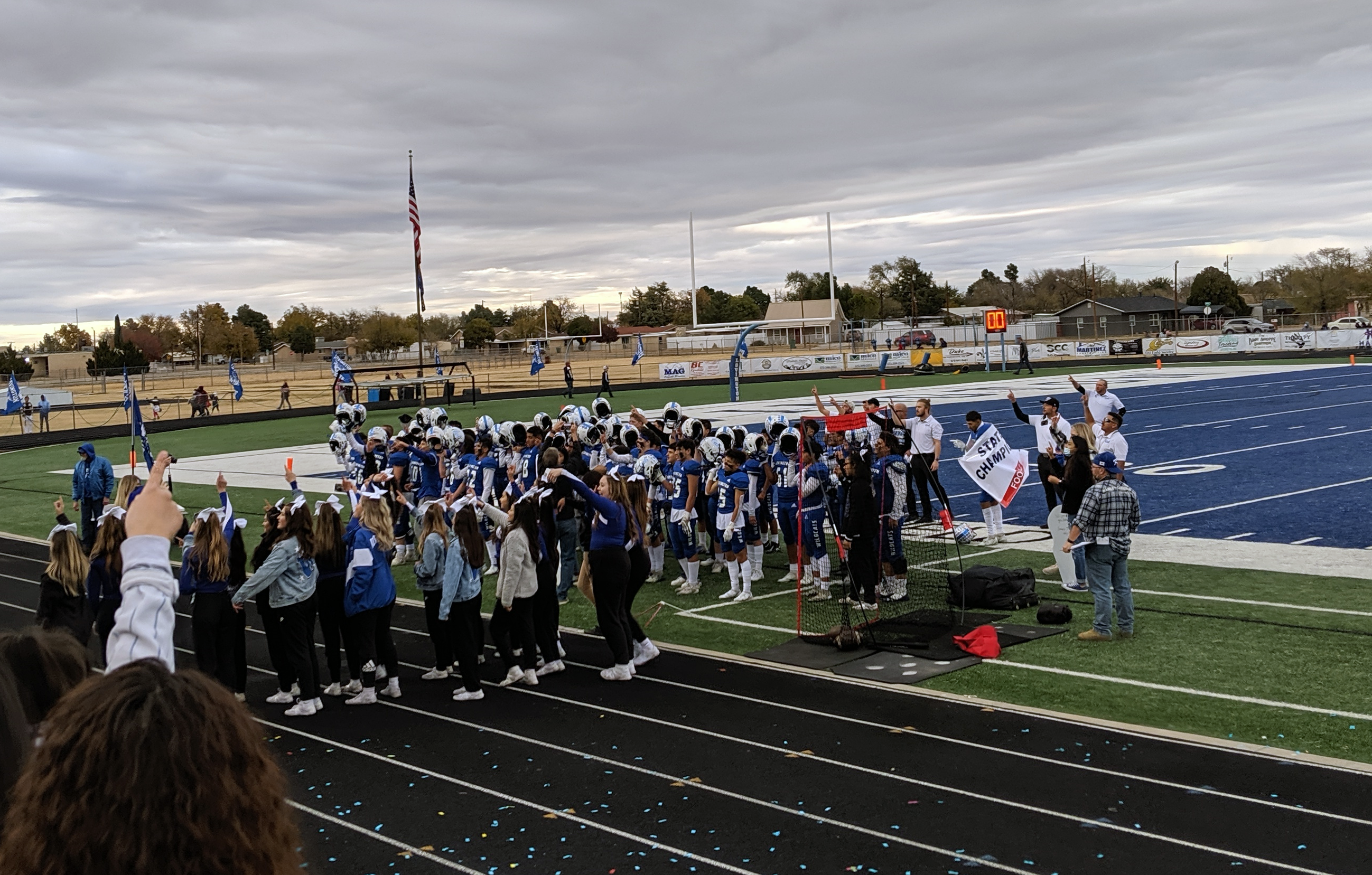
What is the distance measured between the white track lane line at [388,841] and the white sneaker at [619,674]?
3.29 metres

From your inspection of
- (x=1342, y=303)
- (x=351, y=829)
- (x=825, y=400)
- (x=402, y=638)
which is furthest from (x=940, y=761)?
(x=1342, y=303)

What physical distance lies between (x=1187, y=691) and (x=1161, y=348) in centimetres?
6432

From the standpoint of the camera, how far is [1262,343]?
6888 centimetres

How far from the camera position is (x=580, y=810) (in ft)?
24.8

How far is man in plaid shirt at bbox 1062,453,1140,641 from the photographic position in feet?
35.9

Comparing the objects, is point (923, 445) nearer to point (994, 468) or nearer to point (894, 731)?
point (994, 468)

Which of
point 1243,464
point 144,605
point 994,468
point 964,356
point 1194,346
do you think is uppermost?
point 144,605

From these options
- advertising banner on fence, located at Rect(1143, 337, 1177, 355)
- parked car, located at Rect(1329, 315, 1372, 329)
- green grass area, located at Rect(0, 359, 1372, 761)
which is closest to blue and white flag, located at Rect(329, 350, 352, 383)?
green grass area, located at Rect(0, 359, 1372, 761)

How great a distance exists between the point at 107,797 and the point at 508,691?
871 cm

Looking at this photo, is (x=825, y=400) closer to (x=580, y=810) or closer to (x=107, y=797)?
(x=580, y=810)

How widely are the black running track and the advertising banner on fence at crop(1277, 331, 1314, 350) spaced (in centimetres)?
6687

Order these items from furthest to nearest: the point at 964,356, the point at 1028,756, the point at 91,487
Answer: the point at 964,356, the point at 91,487, the point at 1028,756

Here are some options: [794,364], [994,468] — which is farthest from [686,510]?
[794,364]

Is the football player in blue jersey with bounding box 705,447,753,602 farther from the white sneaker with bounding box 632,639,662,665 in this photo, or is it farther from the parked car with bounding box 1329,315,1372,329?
the parked car with bounding box 1329,315,1372,329
